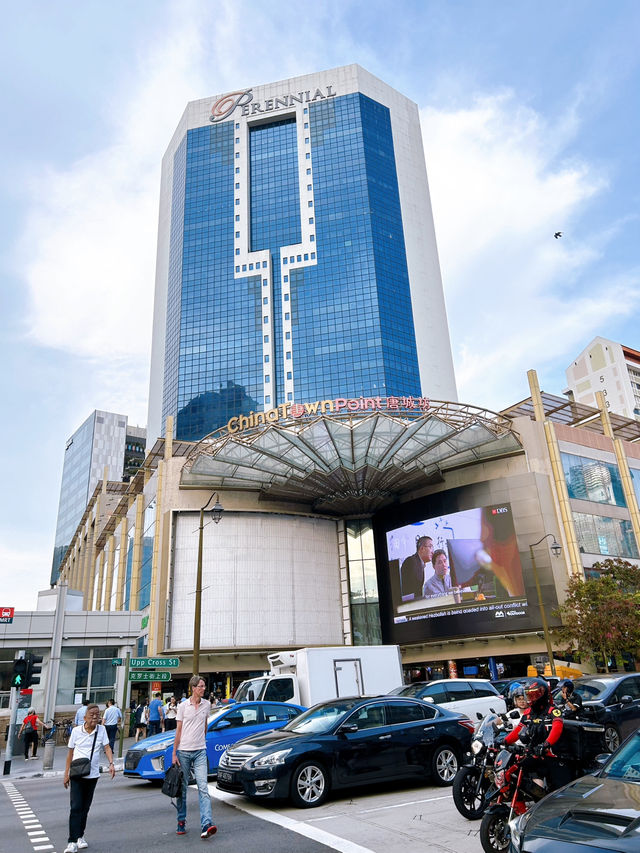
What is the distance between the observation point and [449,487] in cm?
4866

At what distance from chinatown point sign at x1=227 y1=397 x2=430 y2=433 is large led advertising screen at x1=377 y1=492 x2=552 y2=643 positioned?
28.8 ft

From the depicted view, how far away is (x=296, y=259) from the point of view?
111 metres

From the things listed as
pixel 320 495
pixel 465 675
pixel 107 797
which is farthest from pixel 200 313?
pixel 107 797

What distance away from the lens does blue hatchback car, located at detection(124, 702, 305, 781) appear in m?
13.8

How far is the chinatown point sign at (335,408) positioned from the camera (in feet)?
142

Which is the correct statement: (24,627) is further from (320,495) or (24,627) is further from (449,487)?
(449,487)

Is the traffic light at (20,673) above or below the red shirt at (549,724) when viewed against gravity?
above

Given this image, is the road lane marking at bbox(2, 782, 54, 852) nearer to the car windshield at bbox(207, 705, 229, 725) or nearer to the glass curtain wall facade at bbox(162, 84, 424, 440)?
the car windshield at bbox(207, 705, 229, 725)

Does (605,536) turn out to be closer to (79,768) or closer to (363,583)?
(363,583)

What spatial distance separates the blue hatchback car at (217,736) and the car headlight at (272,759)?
401 cm

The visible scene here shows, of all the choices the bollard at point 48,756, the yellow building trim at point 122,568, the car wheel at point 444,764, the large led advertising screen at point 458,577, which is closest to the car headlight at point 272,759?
the car wheel at point 444,764

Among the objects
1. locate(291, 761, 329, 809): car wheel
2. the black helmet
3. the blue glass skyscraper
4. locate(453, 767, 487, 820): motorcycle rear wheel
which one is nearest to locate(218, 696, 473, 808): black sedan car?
locate(291, 761, 329, 809): car wheel

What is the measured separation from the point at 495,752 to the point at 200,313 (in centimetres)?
10655

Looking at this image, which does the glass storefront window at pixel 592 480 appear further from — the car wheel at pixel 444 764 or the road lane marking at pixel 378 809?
the road lane marking at pixel 378 809
